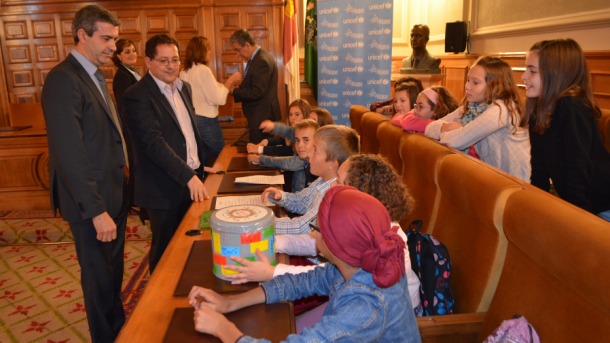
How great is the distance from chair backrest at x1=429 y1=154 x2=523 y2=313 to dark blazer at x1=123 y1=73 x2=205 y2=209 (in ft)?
3.61

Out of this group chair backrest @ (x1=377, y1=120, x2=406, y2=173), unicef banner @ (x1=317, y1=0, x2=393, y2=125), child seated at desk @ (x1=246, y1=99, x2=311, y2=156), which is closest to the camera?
chair backrest @ (x1=377, y1=120, x2=406, y2=173)

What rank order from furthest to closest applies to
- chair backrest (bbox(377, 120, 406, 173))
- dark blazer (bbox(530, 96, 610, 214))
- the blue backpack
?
chair backrest (bbox(377, 120, 406, 173)) → dark blazer (bbox(530, 96, 610, 214)) → the blue backpack

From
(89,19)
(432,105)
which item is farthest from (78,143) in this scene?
(432,105)

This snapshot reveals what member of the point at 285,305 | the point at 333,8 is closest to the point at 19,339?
the point at 285,305

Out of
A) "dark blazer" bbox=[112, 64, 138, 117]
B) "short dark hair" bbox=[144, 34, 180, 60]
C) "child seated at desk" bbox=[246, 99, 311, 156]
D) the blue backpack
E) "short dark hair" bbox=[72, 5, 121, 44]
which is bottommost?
the blue backpack

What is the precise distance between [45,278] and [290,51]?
3365 millimetres

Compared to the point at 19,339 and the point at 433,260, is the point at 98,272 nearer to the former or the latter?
the point at 19,339

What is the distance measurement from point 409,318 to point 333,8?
429cm

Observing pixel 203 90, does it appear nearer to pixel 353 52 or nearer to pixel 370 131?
pixel 370 131

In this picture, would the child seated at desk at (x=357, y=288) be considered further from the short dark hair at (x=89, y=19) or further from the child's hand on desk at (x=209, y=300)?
the short dark hair at (x=89, y=19)

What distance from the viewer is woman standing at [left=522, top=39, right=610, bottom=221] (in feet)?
5.23

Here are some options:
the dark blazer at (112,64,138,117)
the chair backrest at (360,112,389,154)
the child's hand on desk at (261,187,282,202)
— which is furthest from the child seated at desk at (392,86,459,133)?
the dark blazer at (112,64,138,117)

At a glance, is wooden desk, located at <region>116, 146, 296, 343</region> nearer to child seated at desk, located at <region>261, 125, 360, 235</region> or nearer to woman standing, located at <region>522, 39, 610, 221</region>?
child seated at desk, located at <region>261, 125, 360, 235</region>

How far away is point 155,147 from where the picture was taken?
6.61ft
